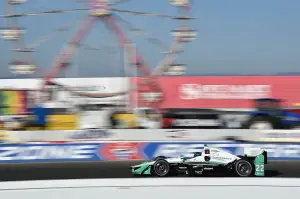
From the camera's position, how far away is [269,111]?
2125cm

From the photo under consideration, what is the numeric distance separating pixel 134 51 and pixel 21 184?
2050cm

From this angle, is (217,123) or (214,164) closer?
(214,164)

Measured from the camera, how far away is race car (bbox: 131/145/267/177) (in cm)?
1154

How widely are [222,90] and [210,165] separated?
1306cm

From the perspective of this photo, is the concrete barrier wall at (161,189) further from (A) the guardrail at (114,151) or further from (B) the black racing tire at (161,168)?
(A) the guardrail at (114,151)

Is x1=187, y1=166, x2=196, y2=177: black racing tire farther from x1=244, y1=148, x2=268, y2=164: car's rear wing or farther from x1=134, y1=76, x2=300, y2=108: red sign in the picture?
x1=134, y1=76, x2=300, y2=108: red sign

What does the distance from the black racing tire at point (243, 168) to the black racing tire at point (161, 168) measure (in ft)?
5.02

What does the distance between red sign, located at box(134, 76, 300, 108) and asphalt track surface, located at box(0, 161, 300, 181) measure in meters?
9.34

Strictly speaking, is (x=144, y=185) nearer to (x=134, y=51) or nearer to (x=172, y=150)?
(x=172, y=150)

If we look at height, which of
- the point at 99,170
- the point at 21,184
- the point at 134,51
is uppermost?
the point at 134,51

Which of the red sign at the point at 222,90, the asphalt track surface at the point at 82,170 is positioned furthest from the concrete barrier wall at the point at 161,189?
the red sign at the point at 222,90

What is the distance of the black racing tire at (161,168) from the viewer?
11852 millimetres

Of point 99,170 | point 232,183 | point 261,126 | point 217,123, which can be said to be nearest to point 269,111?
point 261,126

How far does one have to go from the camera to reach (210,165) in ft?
37.9
